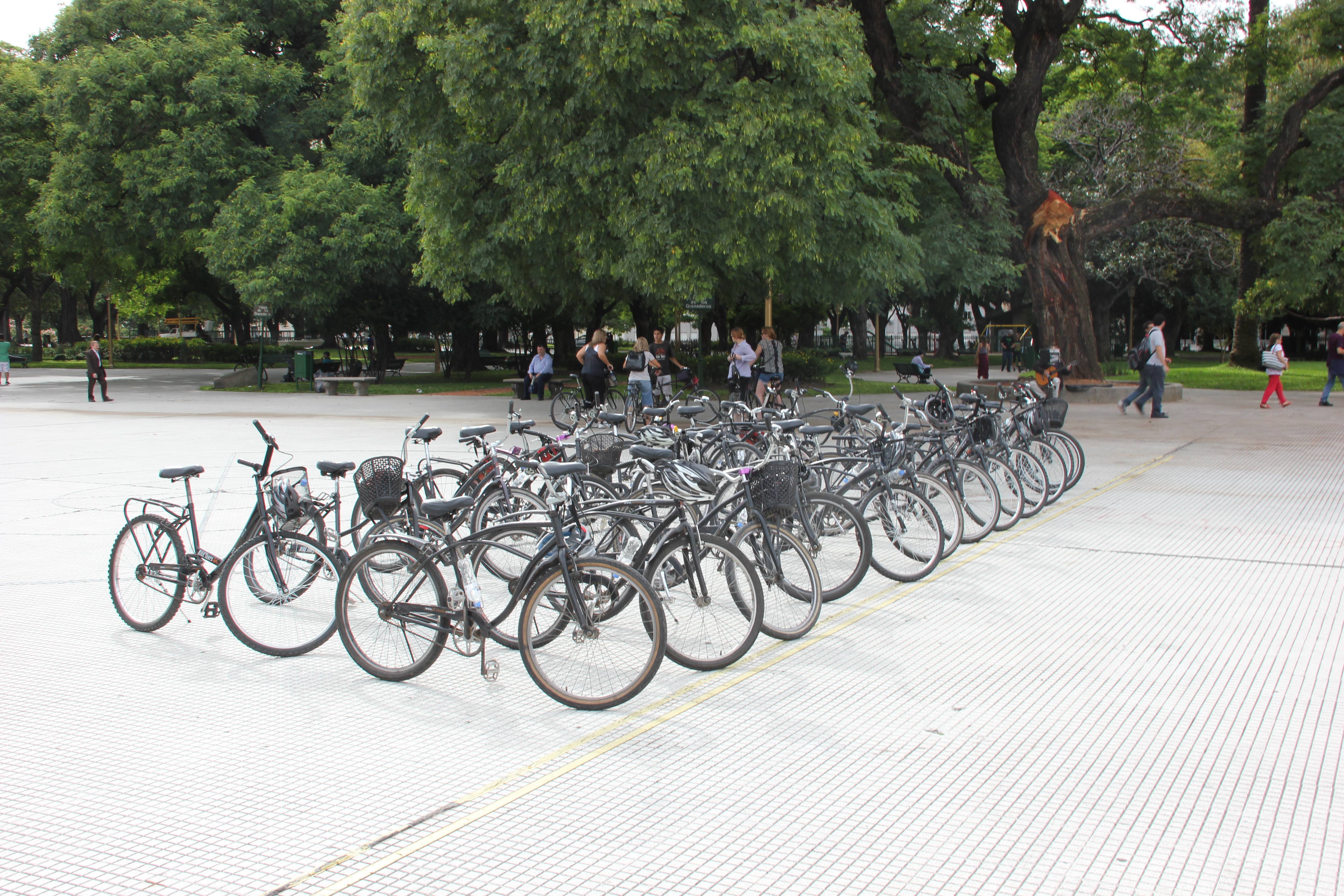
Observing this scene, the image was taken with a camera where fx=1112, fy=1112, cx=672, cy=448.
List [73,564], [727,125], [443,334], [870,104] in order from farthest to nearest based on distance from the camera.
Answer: [443,334] → [870,104] → [727,125] → [73,564]

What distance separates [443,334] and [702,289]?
1870cm

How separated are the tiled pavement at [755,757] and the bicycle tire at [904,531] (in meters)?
0.22

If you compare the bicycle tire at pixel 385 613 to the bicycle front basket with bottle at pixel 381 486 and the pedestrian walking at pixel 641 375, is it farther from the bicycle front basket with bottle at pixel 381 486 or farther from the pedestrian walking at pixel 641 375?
the pedestrian walking at pixel 641 375

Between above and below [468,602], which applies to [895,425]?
above

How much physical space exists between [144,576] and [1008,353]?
38717mm

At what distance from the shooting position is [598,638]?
487cm

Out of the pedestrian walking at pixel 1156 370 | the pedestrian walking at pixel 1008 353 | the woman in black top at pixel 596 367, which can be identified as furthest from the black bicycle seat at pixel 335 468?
the pedestrian walking at pixel 1008 353

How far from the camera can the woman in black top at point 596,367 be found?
738 inches

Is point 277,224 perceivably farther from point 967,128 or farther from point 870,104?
point 967,128

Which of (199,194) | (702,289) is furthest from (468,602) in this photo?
(199,194)

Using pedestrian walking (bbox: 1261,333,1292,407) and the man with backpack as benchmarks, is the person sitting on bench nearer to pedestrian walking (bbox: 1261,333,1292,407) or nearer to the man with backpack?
the man with backpack

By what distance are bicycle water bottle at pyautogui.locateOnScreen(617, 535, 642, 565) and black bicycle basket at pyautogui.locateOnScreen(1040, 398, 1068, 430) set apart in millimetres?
5765

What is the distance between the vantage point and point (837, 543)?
6.72 meters

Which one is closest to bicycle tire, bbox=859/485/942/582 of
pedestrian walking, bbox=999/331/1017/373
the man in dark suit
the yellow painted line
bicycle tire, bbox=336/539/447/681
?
the yellow painted line
